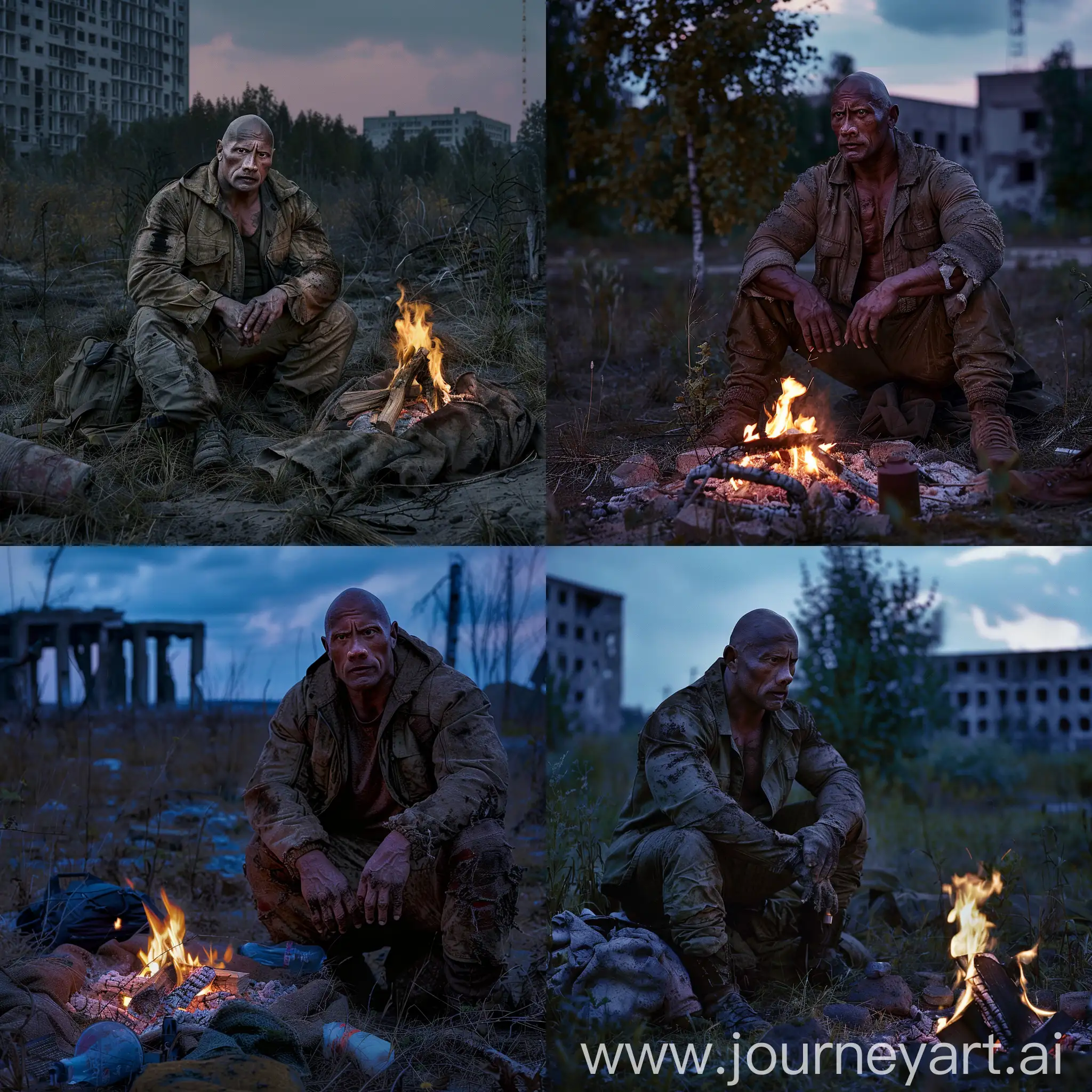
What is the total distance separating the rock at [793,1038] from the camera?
4.73 meters

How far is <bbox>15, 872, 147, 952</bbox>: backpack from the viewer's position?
19.1 ft

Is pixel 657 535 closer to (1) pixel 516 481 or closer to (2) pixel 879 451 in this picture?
(1) pixel 516 481

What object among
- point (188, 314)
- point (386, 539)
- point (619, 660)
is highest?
point (188, 314)

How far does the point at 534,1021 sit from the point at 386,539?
2434mm

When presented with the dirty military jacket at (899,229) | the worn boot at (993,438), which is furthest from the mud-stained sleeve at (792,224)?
the worn boot at (993,438)

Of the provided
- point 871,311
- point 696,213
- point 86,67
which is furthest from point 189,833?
point 696,213

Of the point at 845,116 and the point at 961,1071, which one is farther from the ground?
the point at 845,116

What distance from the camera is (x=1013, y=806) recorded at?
→ 32.7ft

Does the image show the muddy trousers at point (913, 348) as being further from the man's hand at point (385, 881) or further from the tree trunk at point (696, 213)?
the tree trunk at point (696, 213)

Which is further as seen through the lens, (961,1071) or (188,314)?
(188,314)

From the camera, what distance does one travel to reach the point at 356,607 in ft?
17.3

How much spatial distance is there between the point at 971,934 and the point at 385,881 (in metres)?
2.45

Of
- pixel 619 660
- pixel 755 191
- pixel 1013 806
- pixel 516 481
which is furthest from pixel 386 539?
pixel 1013 806

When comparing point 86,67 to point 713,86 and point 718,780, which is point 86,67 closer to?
point 713,86
